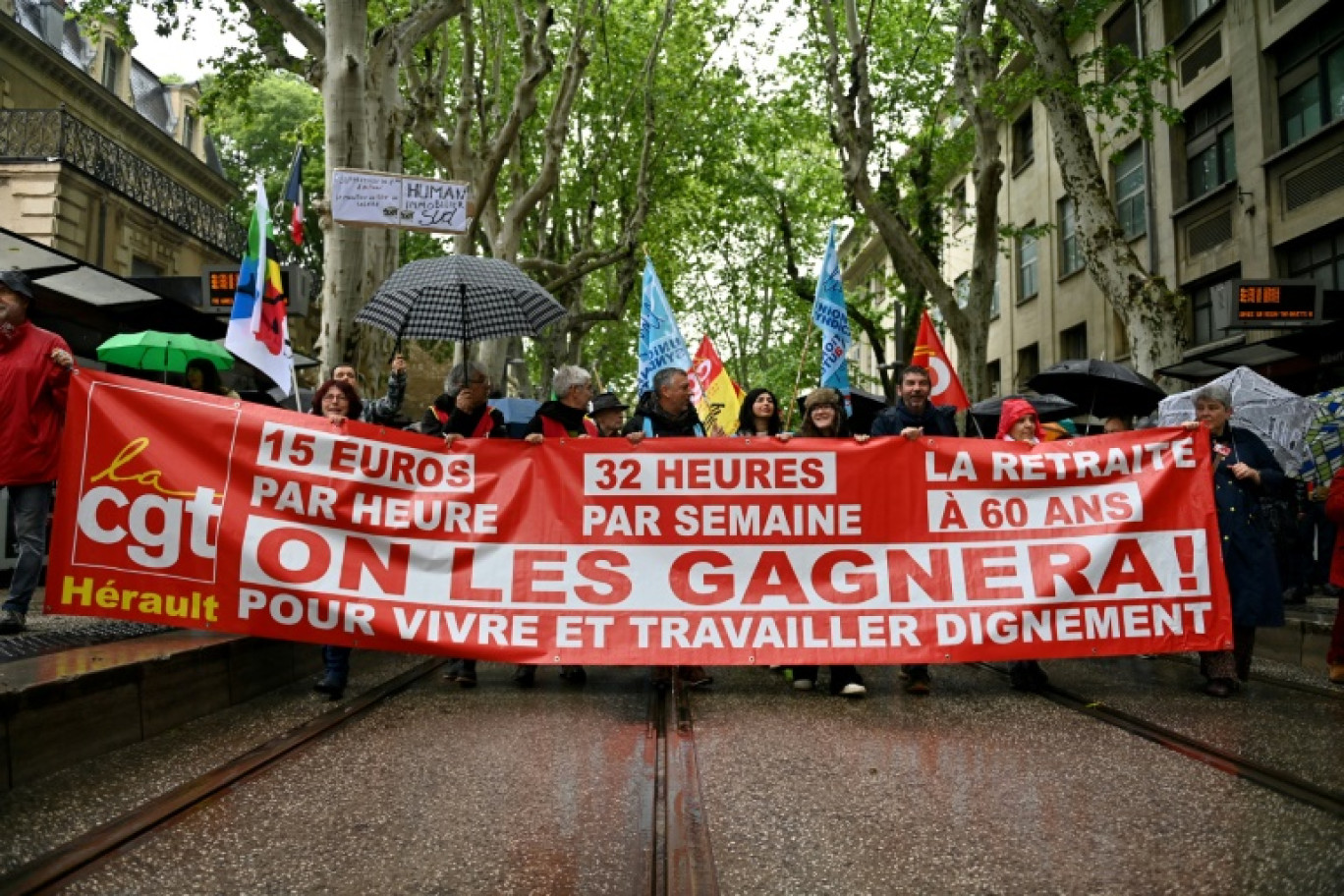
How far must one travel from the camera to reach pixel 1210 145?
22.7m

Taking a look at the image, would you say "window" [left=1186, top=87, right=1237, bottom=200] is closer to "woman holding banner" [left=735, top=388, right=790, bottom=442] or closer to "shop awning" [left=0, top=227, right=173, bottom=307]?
"woman holding banner" [left=735, top=388, right=790, bottom=442]

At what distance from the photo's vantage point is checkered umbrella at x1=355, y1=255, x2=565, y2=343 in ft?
27.6

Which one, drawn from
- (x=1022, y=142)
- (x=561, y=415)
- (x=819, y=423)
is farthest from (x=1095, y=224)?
(x=1022, y=142)

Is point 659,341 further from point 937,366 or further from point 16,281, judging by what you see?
point 16,281

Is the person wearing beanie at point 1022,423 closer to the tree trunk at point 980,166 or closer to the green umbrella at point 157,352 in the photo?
the green umbrella at point 157,352

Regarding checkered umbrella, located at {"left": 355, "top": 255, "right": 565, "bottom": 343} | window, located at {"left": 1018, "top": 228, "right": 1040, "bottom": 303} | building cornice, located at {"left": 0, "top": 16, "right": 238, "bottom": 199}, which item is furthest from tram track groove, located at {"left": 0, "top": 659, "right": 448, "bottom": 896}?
window, located at {"left": 1018, "top": 228, "right": 1040, "bottom": 303}

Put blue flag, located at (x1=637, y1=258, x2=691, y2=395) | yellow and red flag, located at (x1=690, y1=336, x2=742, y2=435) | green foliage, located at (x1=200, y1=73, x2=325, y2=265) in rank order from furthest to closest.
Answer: green foliage, located at (x1=200, y1=73, x2=325, y2=265) → yellow and red flag, located at (x1=690, y1=336, x2=742, y2=435) → blue flag, located at (x1=637, y1=258, x2=691, y2=395)

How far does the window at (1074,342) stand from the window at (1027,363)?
2091mm

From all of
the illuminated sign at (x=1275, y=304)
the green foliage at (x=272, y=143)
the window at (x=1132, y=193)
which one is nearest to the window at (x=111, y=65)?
the green foliage at (x=272, y=143)

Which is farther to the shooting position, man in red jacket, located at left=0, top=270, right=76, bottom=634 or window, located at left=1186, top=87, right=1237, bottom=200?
window, located at left=1186, top=87, right=1237, bottom=200

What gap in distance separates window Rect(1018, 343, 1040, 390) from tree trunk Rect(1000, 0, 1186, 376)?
18825mm

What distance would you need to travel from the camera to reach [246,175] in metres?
42.4

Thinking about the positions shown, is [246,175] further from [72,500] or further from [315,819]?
[315,819]

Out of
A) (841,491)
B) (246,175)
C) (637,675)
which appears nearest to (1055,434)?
(841,491)
